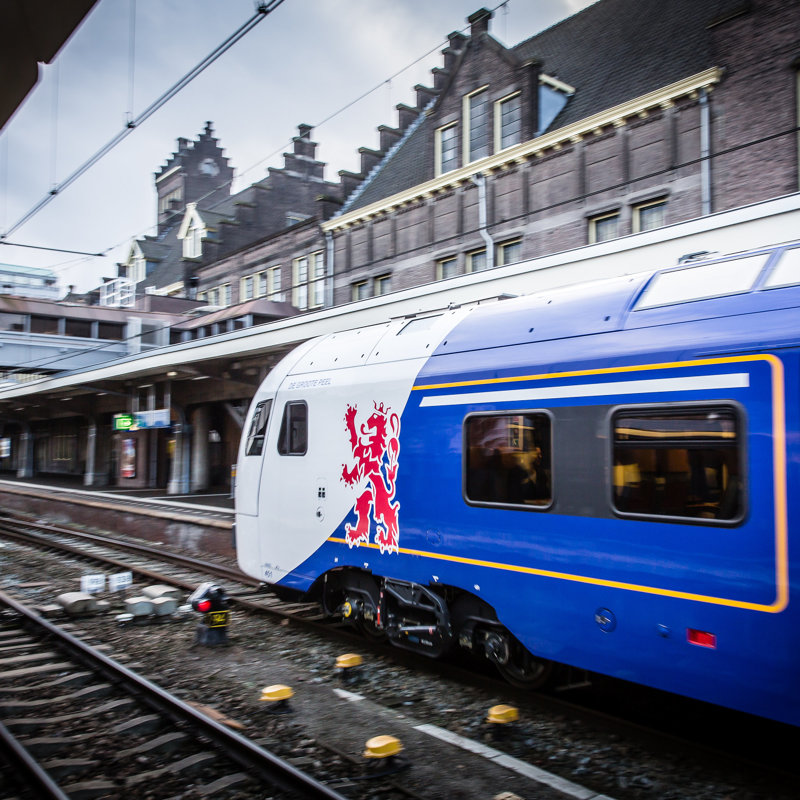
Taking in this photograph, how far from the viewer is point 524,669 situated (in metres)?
6.07

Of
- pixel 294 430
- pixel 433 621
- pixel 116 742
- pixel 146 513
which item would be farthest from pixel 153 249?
pixel 116 742

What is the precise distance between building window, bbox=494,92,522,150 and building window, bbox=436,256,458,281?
10.4 ft

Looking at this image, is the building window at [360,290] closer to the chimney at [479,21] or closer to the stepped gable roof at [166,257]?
the chimney at [479,21]

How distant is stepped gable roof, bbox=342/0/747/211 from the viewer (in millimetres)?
16141

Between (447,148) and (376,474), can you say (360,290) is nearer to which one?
(447,148)

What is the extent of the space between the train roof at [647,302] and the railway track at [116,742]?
137 inches

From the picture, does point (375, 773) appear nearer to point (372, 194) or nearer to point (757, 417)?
point (757, 417)

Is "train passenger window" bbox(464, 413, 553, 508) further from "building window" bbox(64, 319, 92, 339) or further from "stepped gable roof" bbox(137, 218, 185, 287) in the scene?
"stepped gable roof" bbox(137, 218, 185, 287)

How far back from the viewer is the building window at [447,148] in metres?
20.3

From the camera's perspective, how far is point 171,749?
5.09m

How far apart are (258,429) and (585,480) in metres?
4.59

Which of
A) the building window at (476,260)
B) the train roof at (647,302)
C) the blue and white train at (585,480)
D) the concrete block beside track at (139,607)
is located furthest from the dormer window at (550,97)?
the concrete block beside track at (139,607)

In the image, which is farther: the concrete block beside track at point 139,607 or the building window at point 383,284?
the building window at point 383,284

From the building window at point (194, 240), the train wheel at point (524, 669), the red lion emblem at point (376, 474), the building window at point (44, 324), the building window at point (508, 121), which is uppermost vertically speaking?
the building window at point (194, 240)
